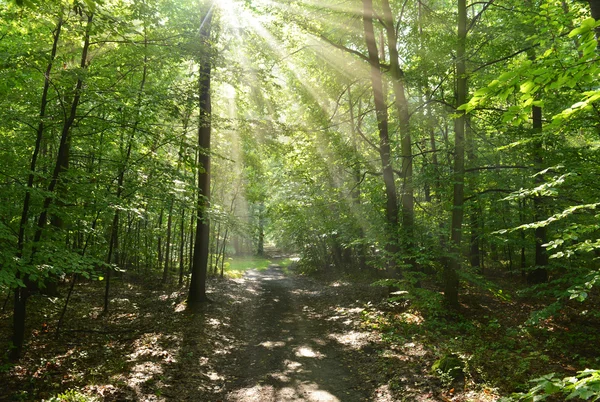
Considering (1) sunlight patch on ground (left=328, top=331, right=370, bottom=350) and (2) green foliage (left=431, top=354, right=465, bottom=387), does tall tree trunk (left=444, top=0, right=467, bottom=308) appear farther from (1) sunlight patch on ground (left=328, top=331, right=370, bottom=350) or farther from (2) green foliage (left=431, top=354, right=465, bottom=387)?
(2) green foliage (left=431, top=354, right=465, bottom=387)

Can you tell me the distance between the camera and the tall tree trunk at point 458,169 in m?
10.2

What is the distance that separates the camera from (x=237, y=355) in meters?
8.73

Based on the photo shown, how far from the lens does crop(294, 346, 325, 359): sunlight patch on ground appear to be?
8648 millimetres

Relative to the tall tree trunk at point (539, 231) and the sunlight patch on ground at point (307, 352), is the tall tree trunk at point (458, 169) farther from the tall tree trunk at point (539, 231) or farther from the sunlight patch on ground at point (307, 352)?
the sunlight patch on ground at point (307, 352)

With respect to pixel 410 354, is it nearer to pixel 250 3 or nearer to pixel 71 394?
pixel 71 394

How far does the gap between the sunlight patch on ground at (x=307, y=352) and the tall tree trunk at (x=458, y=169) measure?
4401mm

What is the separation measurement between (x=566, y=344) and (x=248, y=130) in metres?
11.1

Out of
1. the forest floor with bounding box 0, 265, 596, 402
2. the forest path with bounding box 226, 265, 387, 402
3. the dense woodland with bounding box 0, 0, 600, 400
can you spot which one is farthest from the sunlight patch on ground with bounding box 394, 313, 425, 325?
the forest path with bounding box 226, 265, 387, 402

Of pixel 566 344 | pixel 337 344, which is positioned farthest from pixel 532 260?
pixel 337 344

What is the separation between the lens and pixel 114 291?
14977 millimetres

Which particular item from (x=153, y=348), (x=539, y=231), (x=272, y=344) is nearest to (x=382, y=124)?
(x=539, y=231)

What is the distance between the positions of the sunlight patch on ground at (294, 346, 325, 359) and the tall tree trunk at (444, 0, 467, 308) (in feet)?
14.4

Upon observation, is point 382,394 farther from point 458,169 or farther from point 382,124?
point 382,124

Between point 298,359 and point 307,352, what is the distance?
0.53 m
